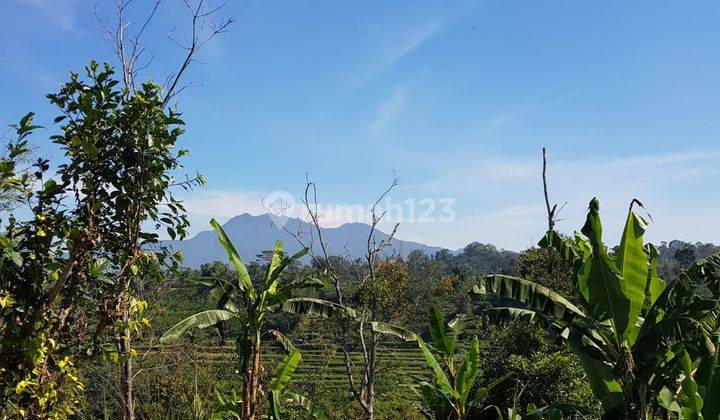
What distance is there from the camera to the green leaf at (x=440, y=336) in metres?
5.09

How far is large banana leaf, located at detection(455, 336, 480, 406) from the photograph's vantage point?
4961 mm

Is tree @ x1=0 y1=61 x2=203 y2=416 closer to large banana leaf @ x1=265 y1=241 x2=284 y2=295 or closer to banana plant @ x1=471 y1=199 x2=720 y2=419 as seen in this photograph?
large banana leaf @ x1=265 y1=241 x2=284 y2=295

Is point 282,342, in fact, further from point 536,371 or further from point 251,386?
point 536,371

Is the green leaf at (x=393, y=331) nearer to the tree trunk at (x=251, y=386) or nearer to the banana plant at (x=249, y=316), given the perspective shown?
the banana plant at (x=249, y=316)

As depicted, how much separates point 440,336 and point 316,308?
1.38m

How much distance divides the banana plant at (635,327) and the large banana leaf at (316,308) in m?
1.95

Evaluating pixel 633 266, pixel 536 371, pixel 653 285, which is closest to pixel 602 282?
pixel 633 266

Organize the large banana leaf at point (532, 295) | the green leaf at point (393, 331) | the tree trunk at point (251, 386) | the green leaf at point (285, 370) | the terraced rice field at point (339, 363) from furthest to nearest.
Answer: the terraced rice field at point (339, 363), the green leaf at point (393, 331), the large banana leaf at point (532, 295), the green leaf at point (285, 370), the tree trunk at point (251, 386)

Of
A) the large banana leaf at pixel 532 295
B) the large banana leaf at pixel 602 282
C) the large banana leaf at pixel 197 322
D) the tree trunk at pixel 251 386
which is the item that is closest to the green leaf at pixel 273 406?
the tree trunk at pixel 251 386

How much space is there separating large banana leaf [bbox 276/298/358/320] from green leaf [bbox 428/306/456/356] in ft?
2.83

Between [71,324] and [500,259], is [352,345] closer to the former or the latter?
[71,324]

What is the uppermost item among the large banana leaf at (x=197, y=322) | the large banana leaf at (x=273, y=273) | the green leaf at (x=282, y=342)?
the large banana leaf at (x=273, y=273)

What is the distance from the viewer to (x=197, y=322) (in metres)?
4.94

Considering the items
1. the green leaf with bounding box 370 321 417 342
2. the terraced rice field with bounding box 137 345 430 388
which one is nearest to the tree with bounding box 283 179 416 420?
the green leaf with bounding box 370 321 417 342
